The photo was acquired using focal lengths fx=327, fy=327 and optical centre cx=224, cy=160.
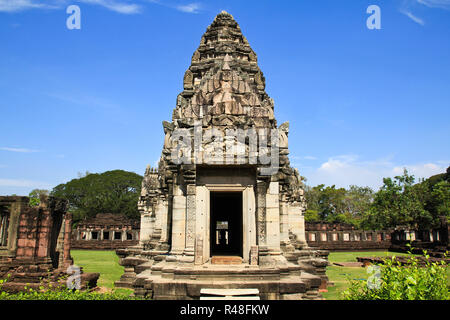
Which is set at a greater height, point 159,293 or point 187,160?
point 187,160

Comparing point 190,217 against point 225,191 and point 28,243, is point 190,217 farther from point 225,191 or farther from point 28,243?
point 28,243

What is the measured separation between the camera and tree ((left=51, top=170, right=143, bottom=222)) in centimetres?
6444

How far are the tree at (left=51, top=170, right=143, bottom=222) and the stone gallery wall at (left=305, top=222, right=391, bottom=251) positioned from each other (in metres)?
37.5

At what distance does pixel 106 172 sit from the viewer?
72.1 meters

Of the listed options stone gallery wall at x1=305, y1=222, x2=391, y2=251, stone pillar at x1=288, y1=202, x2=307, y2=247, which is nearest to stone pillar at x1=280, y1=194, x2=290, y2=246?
stone pillar at x1=288, y1=202, x2=307, y2=247

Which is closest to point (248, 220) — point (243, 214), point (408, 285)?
point (243, 214)

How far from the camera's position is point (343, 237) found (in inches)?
1566

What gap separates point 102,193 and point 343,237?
47636 mm

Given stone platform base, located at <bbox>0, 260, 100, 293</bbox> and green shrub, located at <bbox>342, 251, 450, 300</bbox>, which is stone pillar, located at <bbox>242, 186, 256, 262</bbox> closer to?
green shrub, located at <bbox>342, 251, 450, 300</bbox>

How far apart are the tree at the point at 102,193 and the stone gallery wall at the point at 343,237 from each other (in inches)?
1476

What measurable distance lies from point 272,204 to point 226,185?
1.33 metres
